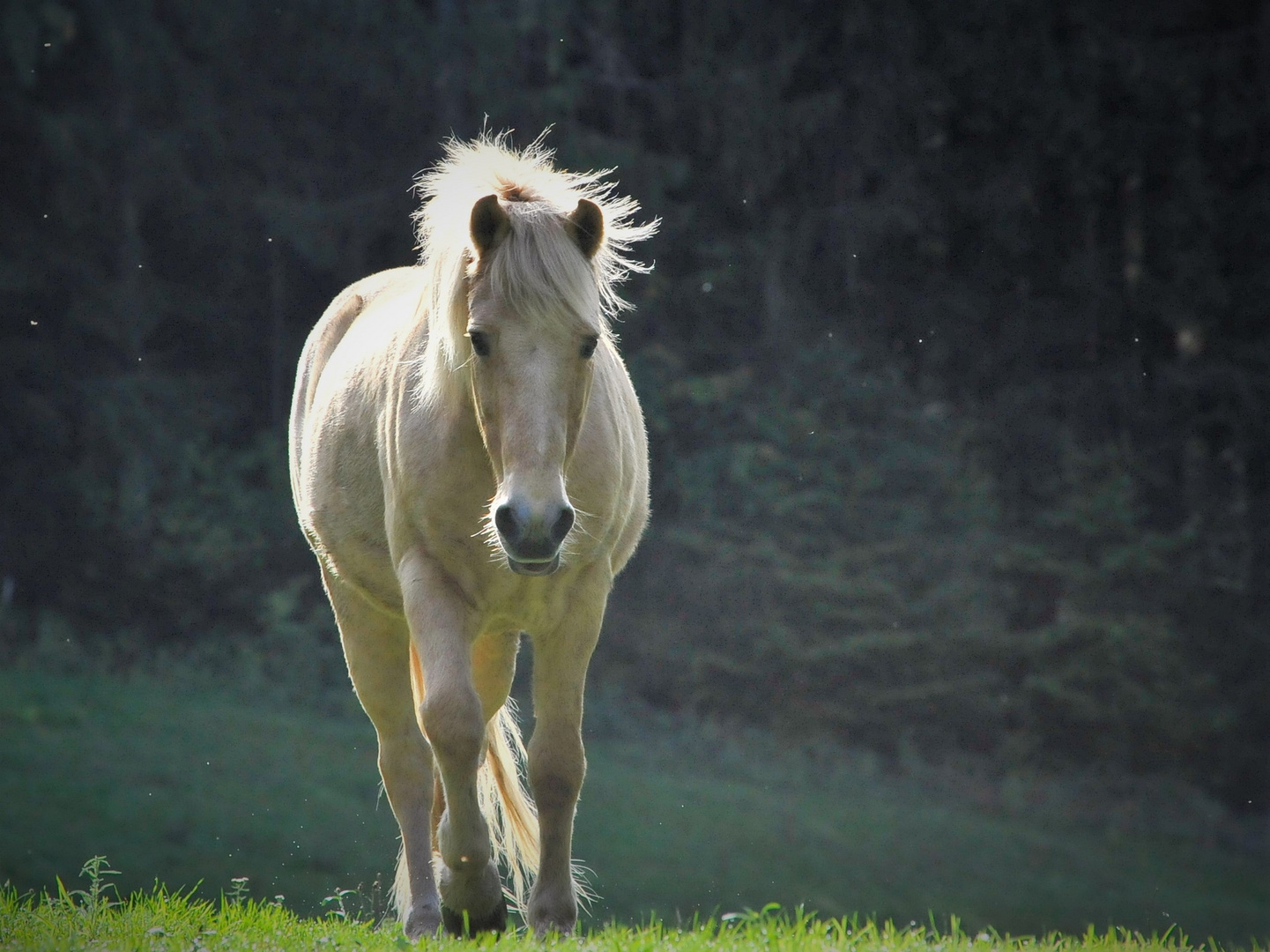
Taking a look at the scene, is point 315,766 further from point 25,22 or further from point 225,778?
point 25,22

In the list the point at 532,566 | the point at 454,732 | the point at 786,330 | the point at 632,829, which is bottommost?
the point at 632,829

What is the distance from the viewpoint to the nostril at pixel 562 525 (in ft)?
11.3

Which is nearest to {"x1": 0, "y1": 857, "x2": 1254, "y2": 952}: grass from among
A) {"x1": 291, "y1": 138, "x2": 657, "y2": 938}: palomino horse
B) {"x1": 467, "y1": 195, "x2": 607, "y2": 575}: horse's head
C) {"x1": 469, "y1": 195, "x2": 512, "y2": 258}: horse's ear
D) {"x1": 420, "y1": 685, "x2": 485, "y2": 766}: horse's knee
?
{"x1": 291, "y1": 138, "x2": 657, "y2": 938}: palomino horse

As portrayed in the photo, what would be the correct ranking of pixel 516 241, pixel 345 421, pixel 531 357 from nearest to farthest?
1. pixel 531 357
2. pixel 516 241
3. pixel 345 421

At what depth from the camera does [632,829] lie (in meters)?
14.5

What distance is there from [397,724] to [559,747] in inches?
31.2

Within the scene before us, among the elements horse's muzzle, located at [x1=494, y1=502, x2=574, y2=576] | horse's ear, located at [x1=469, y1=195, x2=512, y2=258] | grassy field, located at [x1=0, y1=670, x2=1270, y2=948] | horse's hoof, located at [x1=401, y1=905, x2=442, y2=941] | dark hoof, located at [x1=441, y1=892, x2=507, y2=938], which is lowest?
grassy field, located at [x1=0, y1=670, x2=1270, y2=948]

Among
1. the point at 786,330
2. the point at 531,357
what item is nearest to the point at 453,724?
the point at 531,357

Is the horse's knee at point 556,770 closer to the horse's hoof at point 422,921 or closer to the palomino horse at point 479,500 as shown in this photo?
the palomino horse at point 479,500

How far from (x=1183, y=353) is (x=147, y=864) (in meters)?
14.7

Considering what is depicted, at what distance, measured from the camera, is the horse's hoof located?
4211 millimetres

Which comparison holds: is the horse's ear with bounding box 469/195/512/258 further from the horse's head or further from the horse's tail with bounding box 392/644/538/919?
the horse's tail with bounding box 392/644/538/919

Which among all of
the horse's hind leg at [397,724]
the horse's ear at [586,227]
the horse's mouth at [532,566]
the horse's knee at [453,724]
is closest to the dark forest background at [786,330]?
the horse's hind leg at [397,724]

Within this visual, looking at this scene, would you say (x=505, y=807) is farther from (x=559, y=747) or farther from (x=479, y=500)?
(x=479, y=500)
